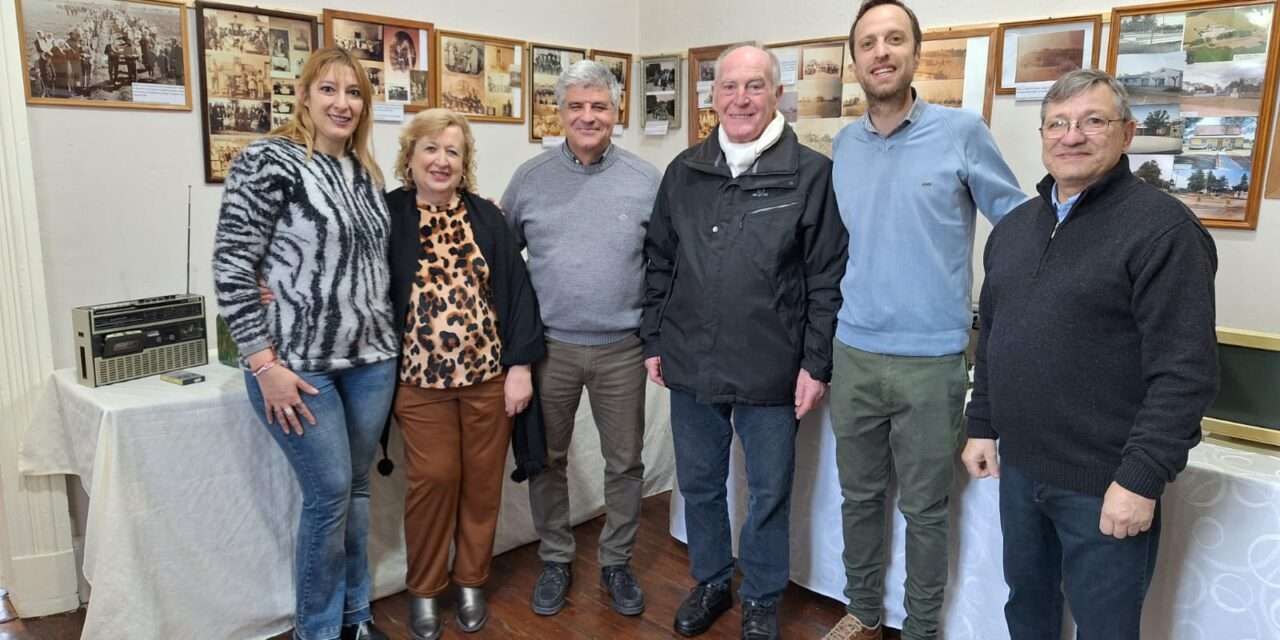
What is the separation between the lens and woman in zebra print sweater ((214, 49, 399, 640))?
1835 millimetres

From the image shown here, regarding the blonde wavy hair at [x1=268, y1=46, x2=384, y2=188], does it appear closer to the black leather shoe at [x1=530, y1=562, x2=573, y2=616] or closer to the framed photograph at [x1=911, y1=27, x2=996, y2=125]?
the black leather shoe at [x1=530, y1=562, x2=573, y2=616]

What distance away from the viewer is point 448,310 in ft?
6.96

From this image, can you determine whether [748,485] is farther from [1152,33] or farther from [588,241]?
[1152,33]

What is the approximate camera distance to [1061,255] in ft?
4.82

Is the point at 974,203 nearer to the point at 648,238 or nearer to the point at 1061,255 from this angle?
the point at 1061,255

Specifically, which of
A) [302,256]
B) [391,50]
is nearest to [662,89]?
[391,50]

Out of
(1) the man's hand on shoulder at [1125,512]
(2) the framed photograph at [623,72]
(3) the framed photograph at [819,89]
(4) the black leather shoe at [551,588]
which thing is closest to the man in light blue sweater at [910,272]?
(1) the man's hand on shoulder at [1125,512]

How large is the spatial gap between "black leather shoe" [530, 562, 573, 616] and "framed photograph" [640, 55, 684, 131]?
2099mm

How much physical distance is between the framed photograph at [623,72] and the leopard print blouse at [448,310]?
1.81 meters

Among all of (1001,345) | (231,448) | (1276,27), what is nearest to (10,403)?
(231,448)

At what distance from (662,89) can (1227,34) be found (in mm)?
2170

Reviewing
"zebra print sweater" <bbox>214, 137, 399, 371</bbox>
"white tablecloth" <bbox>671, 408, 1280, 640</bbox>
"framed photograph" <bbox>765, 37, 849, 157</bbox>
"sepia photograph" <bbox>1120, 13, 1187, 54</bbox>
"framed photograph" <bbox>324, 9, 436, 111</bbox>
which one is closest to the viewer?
"white tablecloth" <bbox>671, 408, 1280, 640</bbox>

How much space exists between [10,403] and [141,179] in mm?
724

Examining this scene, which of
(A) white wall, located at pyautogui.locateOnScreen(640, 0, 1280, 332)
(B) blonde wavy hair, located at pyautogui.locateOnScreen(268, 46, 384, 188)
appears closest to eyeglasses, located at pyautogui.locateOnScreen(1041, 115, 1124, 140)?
(A) white wall, located at pyautogui.locateOnScreen(640, 0, 1280, 332)
